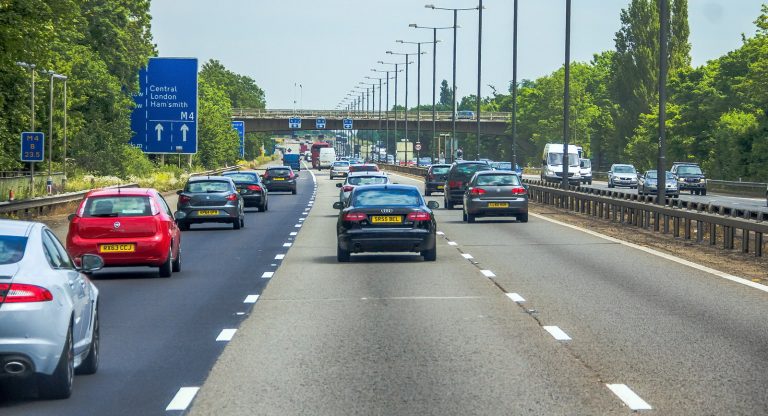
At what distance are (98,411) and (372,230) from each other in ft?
46.6

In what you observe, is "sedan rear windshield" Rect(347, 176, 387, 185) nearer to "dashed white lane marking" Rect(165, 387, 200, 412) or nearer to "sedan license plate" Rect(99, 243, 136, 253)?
"sedan license plate" Rect(99, 243, 136, 253)

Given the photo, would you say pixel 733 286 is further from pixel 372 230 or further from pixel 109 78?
pixel 109 78

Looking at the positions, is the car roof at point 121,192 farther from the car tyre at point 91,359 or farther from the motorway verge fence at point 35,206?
the motorway verge fence at point 35,206

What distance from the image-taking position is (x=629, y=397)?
9531 mm

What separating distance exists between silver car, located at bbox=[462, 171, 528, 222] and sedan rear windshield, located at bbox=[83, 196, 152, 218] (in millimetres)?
17314

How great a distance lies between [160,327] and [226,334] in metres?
0.98

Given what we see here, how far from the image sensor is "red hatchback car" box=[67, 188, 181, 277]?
66.5ft

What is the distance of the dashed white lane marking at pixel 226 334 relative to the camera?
1312 centimetres

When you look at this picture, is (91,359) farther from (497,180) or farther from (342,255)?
(497,180)

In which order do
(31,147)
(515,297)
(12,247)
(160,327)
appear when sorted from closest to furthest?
(12,247) < (160,327) < (515,297) < (31,147)

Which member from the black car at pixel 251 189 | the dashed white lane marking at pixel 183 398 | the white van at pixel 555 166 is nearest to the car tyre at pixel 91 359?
the dashed white lane marking at pixel 183 398

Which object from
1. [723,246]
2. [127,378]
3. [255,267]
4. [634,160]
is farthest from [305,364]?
[634,160]

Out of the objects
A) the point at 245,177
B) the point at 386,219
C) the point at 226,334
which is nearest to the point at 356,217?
the point at 386,219

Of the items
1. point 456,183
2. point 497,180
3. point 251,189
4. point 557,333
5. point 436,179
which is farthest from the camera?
point 436,179
